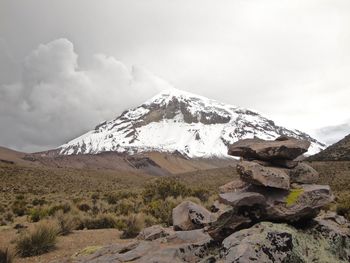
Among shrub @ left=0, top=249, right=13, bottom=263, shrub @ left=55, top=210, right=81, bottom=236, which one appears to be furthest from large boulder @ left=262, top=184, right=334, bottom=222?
shrub @ left=55, top=210, right=81, bottom=236

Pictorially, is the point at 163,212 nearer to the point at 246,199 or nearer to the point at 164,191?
the point at 164,191

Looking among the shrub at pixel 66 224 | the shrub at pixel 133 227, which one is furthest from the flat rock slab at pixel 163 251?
the shrub at pixel 66 224

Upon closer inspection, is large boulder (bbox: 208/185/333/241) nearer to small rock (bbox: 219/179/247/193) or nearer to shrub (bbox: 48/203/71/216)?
small rock (bbox: 219/179/247/193)

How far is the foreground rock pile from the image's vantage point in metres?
→ 9.20

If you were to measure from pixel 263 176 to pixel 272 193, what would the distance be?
2.13 ft

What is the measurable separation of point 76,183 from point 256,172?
243ft

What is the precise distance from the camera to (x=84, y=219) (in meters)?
20.9

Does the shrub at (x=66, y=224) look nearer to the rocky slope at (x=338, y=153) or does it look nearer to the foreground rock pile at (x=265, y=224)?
the foreground rock pile at (x=265, y=224)

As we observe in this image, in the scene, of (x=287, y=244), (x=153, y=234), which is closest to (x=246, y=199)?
(x=287, y=244)

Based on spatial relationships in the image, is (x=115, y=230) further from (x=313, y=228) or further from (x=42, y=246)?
(x=313, y=228)

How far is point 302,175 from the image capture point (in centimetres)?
1155

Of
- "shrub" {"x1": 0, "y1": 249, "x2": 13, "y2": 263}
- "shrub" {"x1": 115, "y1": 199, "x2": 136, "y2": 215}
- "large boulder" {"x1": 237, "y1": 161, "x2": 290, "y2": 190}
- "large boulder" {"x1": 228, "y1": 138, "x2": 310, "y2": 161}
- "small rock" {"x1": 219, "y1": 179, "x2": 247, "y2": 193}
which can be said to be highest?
"large boulder" {"x1": 228, "y1": 138, "x2": 310, "y2": 161}

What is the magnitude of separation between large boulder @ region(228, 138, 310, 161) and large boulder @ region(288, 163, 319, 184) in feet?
1.26

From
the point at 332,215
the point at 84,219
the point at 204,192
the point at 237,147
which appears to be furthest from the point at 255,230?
the point at 204,192
